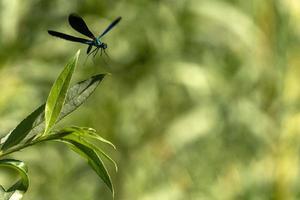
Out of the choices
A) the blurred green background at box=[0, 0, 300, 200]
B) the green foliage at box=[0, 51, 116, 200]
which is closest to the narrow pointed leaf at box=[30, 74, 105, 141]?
the green foliage at box=[0, 51, 116, 200]

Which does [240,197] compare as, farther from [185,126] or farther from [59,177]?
[59,177]

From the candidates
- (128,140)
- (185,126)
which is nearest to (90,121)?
(128,140)

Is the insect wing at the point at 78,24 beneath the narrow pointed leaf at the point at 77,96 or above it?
above

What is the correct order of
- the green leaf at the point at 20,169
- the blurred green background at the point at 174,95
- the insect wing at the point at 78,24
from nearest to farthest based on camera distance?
the green leaf at the point at 20,169, the insect wing at the point at 78,24, the blurred green background at the point at 174,95

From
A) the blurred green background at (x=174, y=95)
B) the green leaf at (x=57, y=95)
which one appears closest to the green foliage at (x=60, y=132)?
the green leaf at (x=57, y=95)

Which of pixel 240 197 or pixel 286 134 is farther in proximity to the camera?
pixel 240 197

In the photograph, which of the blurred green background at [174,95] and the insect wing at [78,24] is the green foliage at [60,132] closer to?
the insect wing at [78,24]

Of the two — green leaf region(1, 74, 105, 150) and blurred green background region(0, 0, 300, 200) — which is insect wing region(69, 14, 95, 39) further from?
blurred green background region(0, 0, 300, 200)
